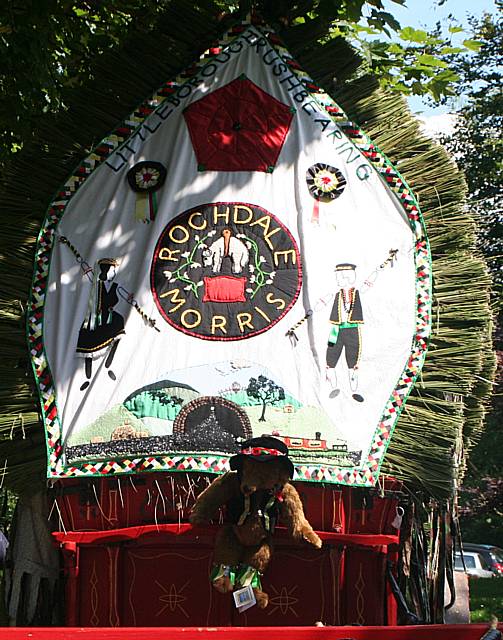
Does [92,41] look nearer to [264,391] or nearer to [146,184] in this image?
[146,184]

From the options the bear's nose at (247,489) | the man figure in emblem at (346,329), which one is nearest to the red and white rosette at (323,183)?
the man figure in emblem at (346,329)

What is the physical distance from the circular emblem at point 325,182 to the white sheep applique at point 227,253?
1.51ft

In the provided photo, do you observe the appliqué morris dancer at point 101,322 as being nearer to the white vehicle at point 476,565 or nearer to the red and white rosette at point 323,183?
the red and white rosette at point 323,183

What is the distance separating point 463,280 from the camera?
489 centimetres

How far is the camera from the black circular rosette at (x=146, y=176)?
5.11 meters

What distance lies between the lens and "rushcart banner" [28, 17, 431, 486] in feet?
15.1

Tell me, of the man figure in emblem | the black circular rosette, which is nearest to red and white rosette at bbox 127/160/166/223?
the black circular rosette

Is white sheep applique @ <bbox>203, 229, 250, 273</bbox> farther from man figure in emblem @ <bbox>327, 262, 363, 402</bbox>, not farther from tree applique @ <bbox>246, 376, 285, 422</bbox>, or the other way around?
tree applique @ <bbox>246, 376, 285, 422</bbox>

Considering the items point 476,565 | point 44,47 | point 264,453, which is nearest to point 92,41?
point 44,47

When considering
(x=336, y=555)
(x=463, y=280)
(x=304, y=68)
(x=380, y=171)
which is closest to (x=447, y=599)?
(x=336, y=555)

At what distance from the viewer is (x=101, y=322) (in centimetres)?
488

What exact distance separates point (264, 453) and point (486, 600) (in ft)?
25.9

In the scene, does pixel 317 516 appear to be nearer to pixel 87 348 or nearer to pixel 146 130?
pixel 87 348

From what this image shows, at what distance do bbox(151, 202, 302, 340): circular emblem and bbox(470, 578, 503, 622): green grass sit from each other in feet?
19.6
